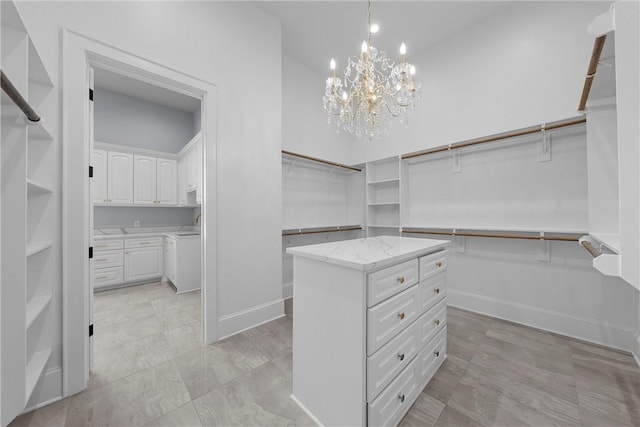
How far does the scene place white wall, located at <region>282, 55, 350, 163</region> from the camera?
3439 millimetres

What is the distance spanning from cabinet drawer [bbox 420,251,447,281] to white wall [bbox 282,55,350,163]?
248cm

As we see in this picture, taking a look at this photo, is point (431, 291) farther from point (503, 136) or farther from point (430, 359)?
point (503, 136)

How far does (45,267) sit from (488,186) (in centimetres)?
396

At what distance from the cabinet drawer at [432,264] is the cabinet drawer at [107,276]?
4.48 m

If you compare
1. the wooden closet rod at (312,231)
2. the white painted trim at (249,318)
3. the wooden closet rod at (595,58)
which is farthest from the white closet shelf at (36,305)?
the wooden closet rod at (595,58)

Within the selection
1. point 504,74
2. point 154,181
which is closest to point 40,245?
point 154,181

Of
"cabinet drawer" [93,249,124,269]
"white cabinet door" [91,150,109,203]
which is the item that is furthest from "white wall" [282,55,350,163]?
"cabinet drawer" [93,249,124,269]

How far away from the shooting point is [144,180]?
14.0ft

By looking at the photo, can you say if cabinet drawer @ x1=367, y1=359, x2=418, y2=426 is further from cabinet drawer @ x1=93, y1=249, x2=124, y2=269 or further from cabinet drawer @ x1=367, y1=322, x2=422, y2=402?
cabinet drawer @ x1=93, y1=249, x2=124, y2=269

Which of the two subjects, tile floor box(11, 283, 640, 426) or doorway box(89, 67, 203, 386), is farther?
doorway box(89, 67, 203, 386)

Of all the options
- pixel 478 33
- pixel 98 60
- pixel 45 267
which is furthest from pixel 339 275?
pixel 478 33

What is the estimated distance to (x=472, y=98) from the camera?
287 centimetres

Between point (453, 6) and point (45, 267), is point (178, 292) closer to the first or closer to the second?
point (45, 267)

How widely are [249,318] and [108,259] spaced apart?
2.88 m
